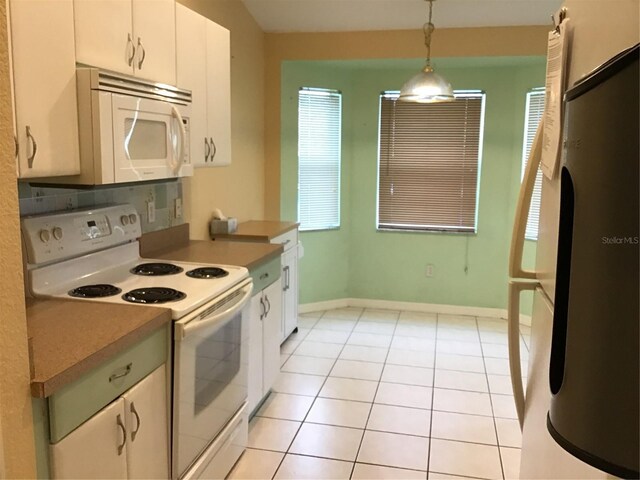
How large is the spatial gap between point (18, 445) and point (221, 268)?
157 cm

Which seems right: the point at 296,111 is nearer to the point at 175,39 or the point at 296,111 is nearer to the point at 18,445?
the point at 175,39

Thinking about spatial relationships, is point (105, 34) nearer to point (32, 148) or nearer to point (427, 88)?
point (32, 148)

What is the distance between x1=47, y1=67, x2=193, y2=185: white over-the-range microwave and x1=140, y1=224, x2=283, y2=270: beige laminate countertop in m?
0.49

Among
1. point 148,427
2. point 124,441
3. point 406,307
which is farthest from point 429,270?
point 124,441

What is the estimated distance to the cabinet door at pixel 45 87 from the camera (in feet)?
5.43

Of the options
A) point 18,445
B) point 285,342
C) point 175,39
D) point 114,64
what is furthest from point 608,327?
point 285,342

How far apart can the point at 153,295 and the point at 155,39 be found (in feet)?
3.66

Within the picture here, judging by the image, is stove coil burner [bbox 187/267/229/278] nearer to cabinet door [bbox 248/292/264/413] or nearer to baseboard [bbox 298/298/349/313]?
cabinet door [bbox 248/292/264/413]

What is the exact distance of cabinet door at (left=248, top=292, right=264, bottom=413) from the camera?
288cm

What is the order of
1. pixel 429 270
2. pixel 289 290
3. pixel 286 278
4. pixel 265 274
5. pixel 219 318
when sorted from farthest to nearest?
1. pixel 429 270
2. pixel 289 290
3. pixel 286 278
4. pixel 265 274
5. pixel 219 318

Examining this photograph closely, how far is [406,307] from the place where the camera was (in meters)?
5.38

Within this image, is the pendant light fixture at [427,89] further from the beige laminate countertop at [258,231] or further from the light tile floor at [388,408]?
the light tile floor at [388,408]

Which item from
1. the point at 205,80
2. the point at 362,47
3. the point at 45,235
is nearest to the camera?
the point at 45,235

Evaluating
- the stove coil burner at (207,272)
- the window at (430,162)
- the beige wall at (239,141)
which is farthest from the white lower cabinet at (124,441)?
the window at (430,162)
